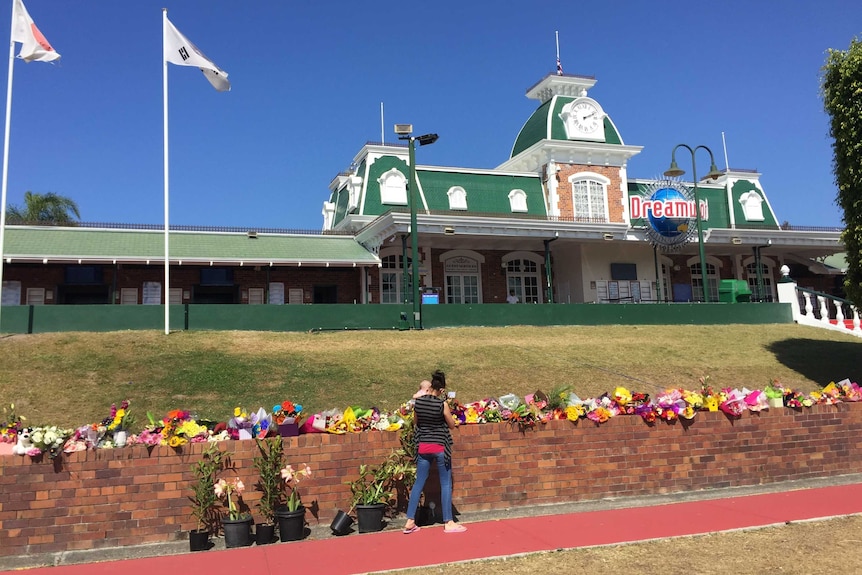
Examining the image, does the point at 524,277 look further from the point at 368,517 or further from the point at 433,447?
the point at 368,517

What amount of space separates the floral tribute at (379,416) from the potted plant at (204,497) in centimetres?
29

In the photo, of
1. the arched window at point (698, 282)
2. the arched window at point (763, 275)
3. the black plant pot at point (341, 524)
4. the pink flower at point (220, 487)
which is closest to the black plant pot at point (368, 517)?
the black plant pot at point (341, 524)

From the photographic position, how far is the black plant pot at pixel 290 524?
6.17 meters

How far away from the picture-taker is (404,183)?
29.4 metres

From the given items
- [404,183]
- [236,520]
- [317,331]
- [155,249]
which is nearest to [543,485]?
[236,520]

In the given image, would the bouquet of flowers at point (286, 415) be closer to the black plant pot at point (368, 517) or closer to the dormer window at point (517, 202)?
the black plant pot at point (368, 517)

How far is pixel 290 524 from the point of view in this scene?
20.3 ft

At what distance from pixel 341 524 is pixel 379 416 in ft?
4.23

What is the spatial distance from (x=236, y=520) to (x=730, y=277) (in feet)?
A: 111

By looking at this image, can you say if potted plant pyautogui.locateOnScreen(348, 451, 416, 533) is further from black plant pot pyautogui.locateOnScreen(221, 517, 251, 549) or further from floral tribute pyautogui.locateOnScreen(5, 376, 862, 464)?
black plant pot pyautogui.locateOnScreen(221, 517, 251, 549)

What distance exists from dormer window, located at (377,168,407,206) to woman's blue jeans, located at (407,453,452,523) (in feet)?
76.7

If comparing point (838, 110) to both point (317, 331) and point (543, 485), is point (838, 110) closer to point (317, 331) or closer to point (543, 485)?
point (543, 485)

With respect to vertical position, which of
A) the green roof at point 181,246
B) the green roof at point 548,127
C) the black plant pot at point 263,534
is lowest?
the black plant pot at point 263,534

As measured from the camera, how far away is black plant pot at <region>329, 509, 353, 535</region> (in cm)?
633
